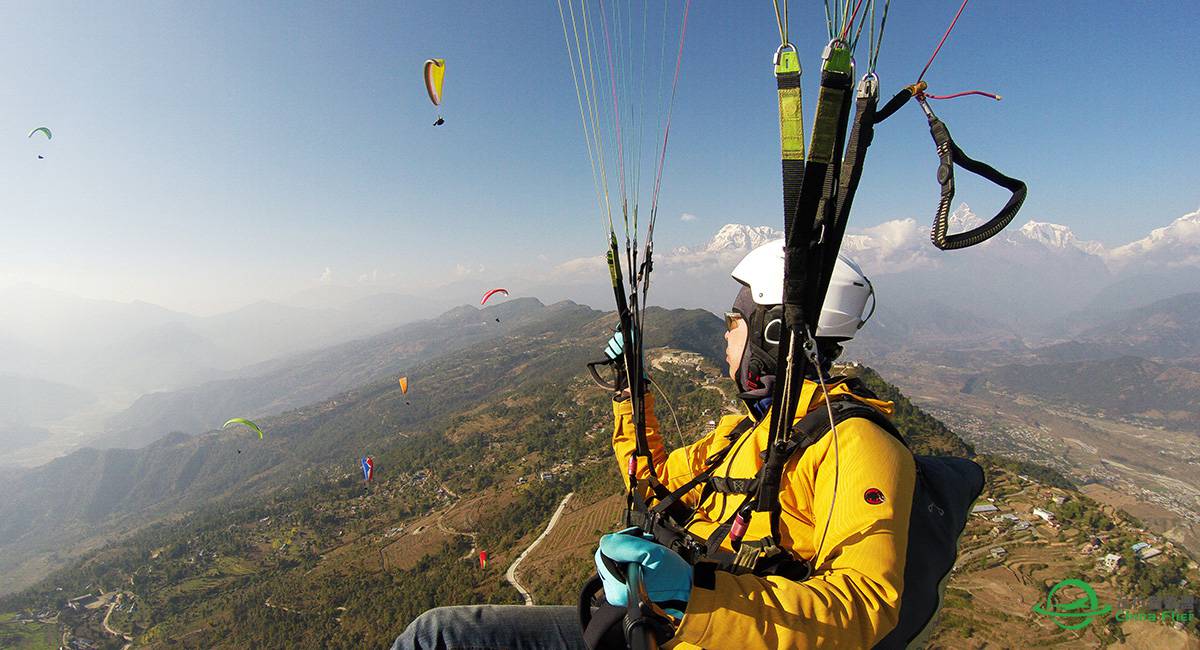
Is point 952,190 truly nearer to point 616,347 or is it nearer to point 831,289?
point 831,289

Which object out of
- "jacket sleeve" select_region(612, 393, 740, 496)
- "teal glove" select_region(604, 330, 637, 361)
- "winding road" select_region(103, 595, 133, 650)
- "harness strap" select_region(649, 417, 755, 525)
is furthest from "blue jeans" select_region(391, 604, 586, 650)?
"winding road" select_region(103, 595, 133, 650)

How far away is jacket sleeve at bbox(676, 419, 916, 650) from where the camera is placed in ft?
5.33

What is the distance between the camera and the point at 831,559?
6.40ft

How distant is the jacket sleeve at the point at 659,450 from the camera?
405 cm

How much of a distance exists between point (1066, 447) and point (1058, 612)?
5222 inches

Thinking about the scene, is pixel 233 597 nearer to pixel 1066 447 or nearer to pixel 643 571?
pixel 643 571

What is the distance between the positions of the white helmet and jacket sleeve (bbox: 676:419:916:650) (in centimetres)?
101

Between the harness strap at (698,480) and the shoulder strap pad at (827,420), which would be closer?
the shoulder strap pad at (827,420)

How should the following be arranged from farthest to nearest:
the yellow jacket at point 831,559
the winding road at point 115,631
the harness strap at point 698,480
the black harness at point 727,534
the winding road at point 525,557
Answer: the winding road at point 115,631 < the winding road at point 525,557 < the harness strap at point 698,480 < the black harness at point 727,534 < the yellow jacket at point 831,559

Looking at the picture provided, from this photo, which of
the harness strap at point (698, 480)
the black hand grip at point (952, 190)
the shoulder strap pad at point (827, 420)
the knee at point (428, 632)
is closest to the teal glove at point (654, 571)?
the shoulder strap pad at point (827, 420)

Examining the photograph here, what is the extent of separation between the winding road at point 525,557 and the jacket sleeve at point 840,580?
34.2 meters

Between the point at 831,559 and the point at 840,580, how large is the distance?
21 cm

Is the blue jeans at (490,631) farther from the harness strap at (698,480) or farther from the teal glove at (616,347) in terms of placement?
the teal glove at (616,347)

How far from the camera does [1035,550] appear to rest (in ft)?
71.3
